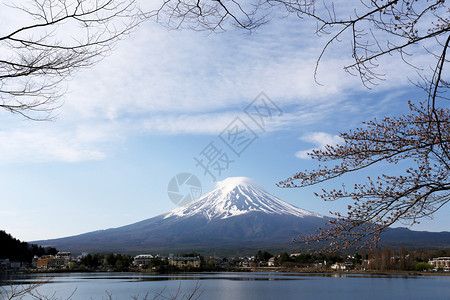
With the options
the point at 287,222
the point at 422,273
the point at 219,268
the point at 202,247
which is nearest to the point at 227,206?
the point at 287,222

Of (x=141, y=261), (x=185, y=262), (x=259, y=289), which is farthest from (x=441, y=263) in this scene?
(x=141, y=261)

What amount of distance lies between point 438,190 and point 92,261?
65168 millimetres

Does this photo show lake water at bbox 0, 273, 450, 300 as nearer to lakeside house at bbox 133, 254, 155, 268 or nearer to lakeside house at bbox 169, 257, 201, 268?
lakeside house at bbox 169, 257, 201, 268

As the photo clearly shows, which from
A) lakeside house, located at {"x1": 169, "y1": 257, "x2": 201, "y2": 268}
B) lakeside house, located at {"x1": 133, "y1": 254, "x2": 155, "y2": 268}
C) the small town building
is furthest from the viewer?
lakeside house, located at {"x1": 133, "y1": 254, "x2": 155, "y2": 268}

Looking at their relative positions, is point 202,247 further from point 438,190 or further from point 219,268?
point 438,190

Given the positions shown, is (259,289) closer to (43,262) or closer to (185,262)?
(185,262)

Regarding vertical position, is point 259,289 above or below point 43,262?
below

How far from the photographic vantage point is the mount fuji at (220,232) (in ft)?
290

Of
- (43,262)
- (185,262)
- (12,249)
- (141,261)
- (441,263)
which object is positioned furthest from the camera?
(141,261)

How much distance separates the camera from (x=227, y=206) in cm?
11556

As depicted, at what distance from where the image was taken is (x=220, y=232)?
10162 centimetres

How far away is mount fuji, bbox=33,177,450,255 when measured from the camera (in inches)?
3474

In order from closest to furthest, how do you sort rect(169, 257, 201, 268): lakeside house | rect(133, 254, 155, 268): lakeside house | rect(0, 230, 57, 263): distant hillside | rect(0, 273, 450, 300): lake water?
rect(0, 273, 450, 300): lake water, rect(0, 230, 57, 263): distant hillside, rect(169, 257, 201, 268): lakeside house, rect(133, 254, 155, 268): lakeside house

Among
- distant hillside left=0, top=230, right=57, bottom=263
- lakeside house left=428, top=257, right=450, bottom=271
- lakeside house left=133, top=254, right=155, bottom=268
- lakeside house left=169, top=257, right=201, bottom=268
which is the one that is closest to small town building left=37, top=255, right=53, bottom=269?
distant hillside left=0, top=230, right=57, bottom=263
